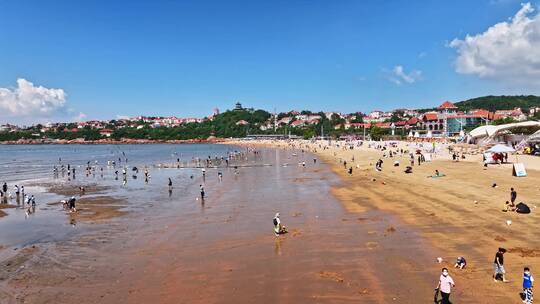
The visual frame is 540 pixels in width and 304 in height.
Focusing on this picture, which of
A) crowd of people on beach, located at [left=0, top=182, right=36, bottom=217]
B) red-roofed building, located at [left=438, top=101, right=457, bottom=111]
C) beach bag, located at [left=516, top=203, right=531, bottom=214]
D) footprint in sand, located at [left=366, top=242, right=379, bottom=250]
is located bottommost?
crowd of people on beach, located at [left=0, top=182, right=36, bottom=217]

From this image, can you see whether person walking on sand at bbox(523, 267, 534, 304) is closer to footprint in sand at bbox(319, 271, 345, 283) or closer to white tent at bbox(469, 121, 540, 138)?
footprint in sand at bbox(319, 271, 345, 283)

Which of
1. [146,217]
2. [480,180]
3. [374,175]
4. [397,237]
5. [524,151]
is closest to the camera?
[397,237]

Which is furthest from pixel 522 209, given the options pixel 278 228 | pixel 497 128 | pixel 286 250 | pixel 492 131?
pixel 492 131

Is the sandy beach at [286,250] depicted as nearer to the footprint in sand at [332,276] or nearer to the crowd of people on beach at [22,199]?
the footprint in sand at [332,276]

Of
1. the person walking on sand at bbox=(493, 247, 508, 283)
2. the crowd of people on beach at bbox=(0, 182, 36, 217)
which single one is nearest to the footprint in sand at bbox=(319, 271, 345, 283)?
the person walking on sand at bbox=(493, 247, 508, 283)

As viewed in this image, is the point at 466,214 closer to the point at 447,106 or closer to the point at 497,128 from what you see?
the point at 497,128

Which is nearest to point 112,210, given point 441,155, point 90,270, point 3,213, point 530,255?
point 3,213

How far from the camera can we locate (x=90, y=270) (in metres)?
16.4

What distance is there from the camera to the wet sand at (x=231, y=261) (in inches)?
538

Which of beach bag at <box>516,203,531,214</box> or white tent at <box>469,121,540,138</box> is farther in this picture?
white tent at <box>469,121,540,138</box>

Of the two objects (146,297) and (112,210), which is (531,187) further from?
(112,210)

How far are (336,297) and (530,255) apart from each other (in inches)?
331

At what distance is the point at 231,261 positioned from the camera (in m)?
17.2

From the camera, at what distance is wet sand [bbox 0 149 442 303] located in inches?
538
